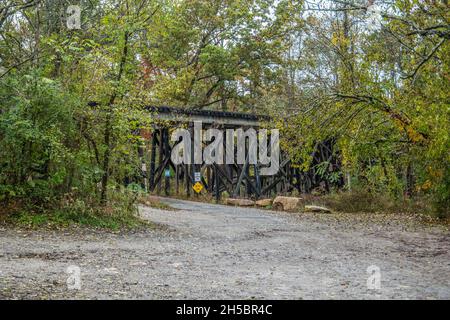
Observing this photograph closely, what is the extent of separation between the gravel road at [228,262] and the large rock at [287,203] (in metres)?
7.75

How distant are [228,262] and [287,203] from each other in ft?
46.2

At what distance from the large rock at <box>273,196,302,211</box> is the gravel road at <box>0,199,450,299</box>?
7.75 metres

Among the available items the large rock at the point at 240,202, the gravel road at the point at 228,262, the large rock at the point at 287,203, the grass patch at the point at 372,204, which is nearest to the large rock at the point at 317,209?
the large rock at the point at 287,203

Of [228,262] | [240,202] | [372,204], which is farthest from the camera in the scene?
[240,202]

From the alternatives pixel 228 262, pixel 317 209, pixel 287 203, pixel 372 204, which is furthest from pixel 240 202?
pixel 228 262

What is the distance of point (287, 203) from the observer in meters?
22.6

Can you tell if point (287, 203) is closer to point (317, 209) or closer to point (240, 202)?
point (317, 209)

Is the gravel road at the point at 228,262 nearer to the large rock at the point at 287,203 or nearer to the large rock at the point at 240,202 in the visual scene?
the large rock at the point at 287,203

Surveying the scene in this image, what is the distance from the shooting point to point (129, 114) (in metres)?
12.7

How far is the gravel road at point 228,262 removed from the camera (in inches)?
245

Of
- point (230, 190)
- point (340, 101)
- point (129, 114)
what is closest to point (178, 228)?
point (129, 114)
